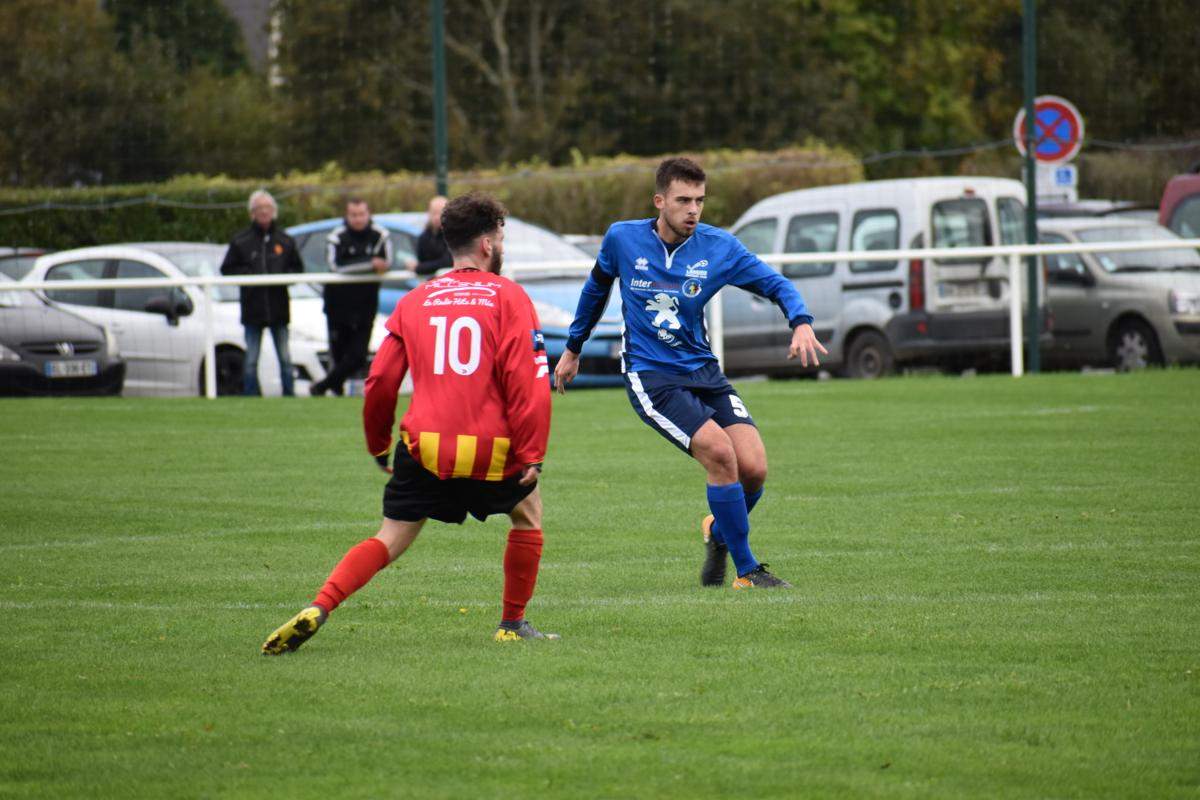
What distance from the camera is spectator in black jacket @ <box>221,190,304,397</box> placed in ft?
59.6

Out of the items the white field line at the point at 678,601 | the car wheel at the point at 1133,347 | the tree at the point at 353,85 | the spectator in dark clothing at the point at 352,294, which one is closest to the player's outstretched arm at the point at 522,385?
the white field line at the point at 678,601

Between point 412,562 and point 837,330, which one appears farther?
point 837,330

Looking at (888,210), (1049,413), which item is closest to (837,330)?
(888,210)

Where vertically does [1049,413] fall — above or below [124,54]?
below

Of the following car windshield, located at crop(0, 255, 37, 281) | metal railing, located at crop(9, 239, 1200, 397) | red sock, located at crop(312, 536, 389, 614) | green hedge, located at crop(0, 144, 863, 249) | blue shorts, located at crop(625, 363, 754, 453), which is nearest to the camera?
red sock, located at crop(312, 536, 389, 614)

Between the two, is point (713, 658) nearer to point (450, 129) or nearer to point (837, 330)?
point (837, 330)

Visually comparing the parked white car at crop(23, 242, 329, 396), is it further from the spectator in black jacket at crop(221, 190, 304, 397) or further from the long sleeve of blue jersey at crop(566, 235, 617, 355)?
the long sleeve of blue jersey at crop(566, 235, 617, 355)

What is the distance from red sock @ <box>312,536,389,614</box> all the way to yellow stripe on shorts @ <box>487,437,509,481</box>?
49 cm

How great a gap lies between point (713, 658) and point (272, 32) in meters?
26.2

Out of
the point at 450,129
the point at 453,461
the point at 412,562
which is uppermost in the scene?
the point at 450,129

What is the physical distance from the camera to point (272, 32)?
1215 inches

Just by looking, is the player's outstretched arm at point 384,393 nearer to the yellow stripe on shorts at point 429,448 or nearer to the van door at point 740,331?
the yellow stripe on shorts at point 429,448

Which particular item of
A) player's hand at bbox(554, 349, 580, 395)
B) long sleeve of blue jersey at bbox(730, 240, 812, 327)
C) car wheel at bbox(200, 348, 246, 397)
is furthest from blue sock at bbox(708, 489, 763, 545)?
car wheel at bbox(200, 348, 246, 397)

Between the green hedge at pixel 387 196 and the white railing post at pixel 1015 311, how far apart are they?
772 cm
